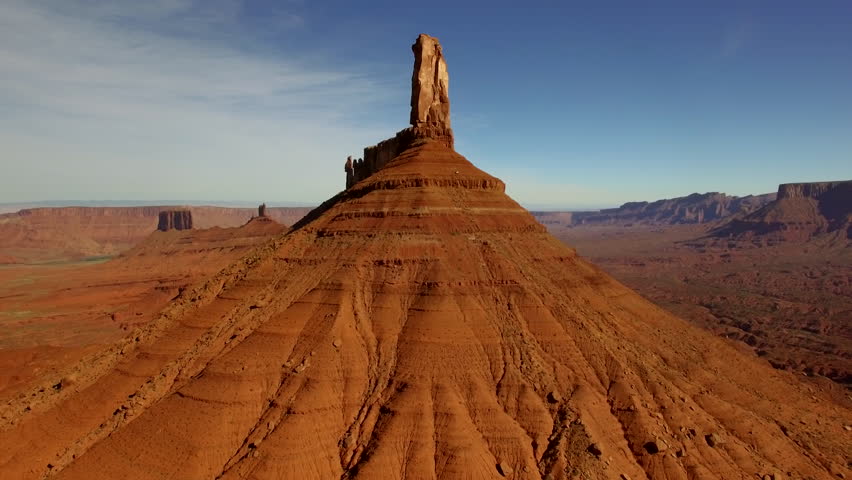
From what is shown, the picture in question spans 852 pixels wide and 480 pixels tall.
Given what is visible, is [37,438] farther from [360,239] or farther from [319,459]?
[360,239]

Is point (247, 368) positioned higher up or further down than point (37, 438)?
higher up

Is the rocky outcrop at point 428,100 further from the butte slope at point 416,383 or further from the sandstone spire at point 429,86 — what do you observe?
the butte slope at point 416,383

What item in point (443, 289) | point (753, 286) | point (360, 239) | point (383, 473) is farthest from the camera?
point (753, 286)

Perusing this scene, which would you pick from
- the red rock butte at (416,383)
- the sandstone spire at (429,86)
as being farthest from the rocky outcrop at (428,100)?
the red rock butte at (416,383)

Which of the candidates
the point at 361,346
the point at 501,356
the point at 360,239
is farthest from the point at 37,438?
the point at 501,356

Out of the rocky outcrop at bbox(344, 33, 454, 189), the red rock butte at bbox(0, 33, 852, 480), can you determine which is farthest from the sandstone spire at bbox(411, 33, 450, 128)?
the red rock butte at bbox(0, 33, 852, 480)

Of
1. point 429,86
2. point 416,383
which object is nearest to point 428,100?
point 429,86

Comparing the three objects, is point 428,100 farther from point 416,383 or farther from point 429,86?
point 416,383
